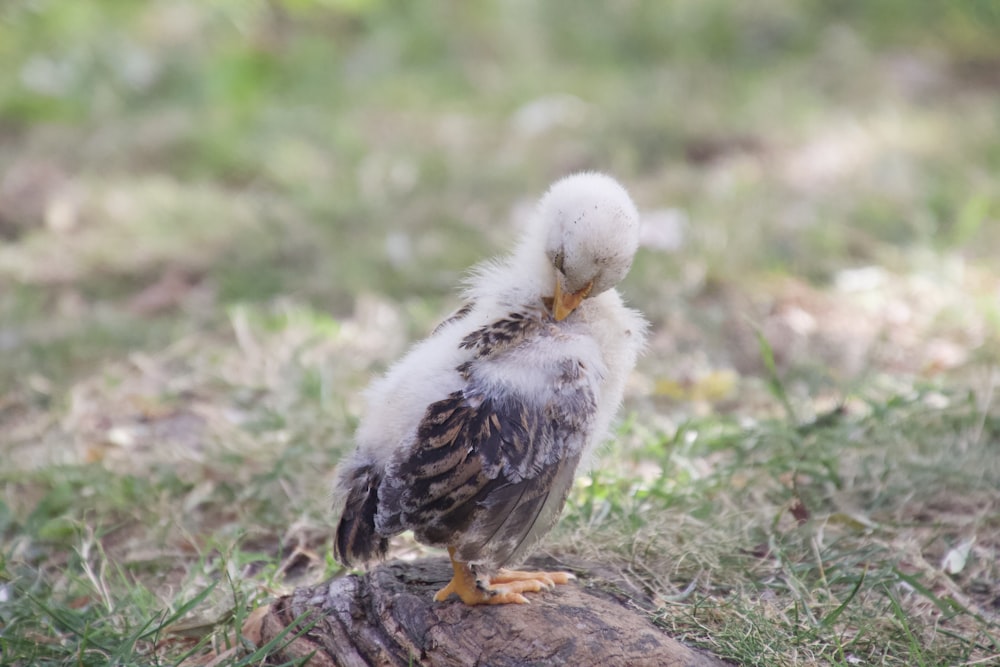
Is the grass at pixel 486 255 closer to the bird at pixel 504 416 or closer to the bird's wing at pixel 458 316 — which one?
the bird at pixel 504 416

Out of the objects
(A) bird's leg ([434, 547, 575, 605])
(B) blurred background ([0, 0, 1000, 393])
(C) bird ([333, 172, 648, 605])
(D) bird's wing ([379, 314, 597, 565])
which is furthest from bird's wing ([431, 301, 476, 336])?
(B) blurred background ([0, 0, 1000, 393])

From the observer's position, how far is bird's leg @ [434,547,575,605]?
8.05ft

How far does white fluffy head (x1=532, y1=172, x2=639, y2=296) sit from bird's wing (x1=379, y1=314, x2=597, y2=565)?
325mm

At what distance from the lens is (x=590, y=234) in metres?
2.63

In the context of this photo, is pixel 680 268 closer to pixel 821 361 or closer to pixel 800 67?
pixel 821 361

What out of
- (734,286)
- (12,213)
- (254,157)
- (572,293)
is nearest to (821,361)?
(734,286)

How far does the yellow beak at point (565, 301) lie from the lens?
2652 millimetres

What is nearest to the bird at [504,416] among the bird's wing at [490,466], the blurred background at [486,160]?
the bird's wing at [490,466]

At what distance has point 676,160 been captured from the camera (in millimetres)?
6391

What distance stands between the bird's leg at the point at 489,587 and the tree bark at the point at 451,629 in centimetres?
2

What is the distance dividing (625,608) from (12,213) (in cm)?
475

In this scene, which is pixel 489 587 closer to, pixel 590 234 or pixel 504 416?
pixel 504 416

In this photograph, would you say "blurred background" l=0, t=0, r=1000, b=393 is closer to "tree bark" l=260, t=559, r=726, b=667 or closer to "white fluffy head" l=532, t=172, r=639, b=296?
"white fluffy head" l=532, t=172, r=639, b=296

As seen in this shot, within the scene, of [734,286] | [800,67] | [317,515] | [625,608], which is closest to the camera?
[625,608]
